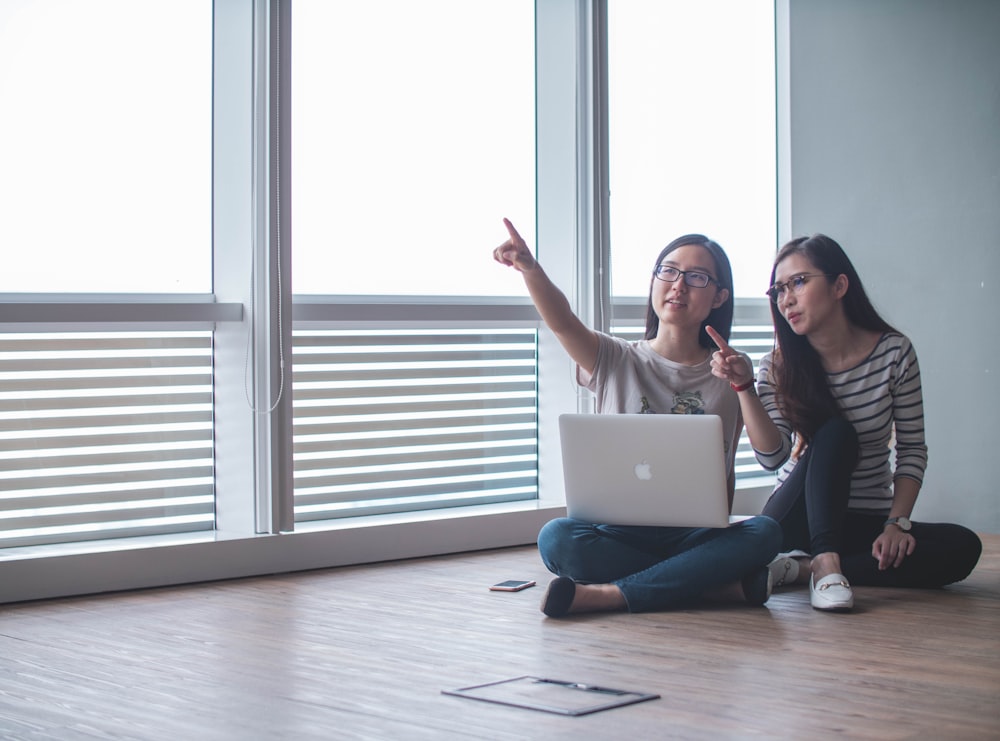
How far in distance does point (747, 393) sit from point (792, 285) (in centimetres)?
48

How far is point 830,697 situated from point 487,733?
24.3 inches

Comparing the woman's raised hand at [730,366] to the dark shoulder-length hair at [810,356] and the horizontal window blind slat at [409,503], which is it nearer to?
the dark shoulder-length hair at [810,356]

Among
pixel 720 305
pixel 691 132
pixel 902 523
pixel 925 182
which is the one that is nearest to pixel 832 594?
pixel 902 523

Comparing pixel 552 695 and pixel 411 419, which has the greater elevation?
pixel 411 419

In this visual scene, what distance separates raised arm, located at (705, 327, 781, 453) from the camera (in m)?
2.71

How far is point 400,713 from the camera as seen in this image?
1901 mm

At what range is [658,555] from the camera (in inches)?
113

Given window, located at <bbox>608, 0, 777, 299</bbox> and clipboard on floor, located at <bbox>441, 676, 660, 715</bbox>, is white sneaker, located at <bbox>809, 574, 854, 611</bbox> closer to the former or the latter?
clipboard on floor, located at <bbox>441, 676, 660, 715</bbox>

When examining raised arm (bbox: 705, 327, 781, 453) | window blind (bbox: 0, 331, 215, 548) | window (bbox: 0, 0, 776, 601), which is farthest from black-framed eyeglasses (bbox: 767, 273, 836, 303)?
window blind (bbox: 0, 331, 215, 548)

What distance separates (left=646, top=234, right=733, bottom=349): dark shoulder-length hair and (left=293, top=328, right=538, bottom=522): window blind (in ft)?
3.22

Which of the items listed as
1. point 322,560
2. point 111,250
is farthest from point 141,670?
point 111,250

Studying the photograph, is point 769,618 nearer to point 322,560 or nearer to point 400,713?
point 400,713

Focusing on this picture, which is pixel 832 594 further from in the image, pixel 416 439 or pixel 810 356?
pixel 416 439

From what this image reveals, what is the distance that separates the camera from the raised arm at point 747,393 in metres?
2.71
